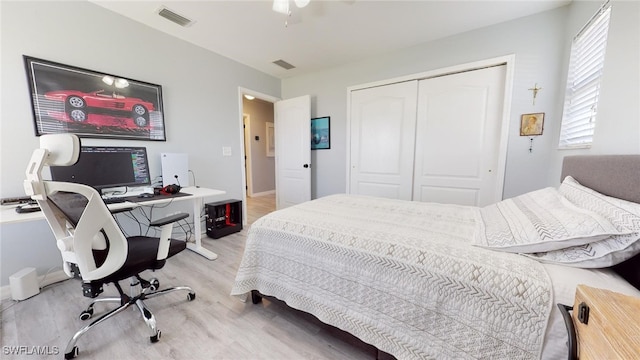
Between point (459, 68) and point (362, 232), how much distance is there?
2551 mm

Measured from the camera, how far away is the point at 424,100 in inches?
113

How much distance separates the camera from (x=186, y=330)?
4.60ft

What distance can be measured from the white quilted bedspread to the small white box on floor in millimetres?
1693

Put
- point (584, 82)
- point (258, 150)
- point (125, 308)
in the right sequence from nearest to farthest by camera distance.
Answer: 1. point (125, 308)
2. point (584, 82)
3. point (258, 150)

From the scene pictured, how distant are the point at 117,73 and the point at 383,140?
3204mm

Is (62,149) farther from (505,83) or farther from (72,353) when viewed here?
(505,83)

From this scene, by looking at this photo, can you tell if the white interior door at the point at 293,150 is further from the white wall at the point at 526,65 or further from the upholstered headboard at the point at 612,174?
the upholstered headboard at the point at 612,174


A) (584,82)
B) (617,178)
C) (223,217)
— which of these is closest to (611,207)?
(617,178)

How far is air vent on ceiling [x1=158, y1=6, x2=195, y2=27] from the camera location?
217 cm

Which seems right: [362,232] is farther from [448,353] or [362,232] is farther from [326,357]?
[326,357]

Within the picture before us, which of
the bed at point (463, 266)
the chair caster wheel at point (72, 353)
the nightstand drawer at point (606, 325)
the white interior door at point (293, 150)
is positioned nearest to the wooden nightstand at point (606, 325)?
the nightstand drawer at point (606, 325)

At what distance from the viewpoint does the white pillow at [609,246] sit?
0.76 metres

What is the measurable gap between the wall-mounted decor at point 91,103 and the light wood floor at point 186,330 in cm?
143

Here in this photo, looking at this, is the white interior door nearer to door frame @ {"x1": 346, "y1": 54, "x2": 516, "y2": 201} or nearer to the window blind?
door frame @ {"x1": 346, "y1": 54, "x2": 516, "y2": 201}
